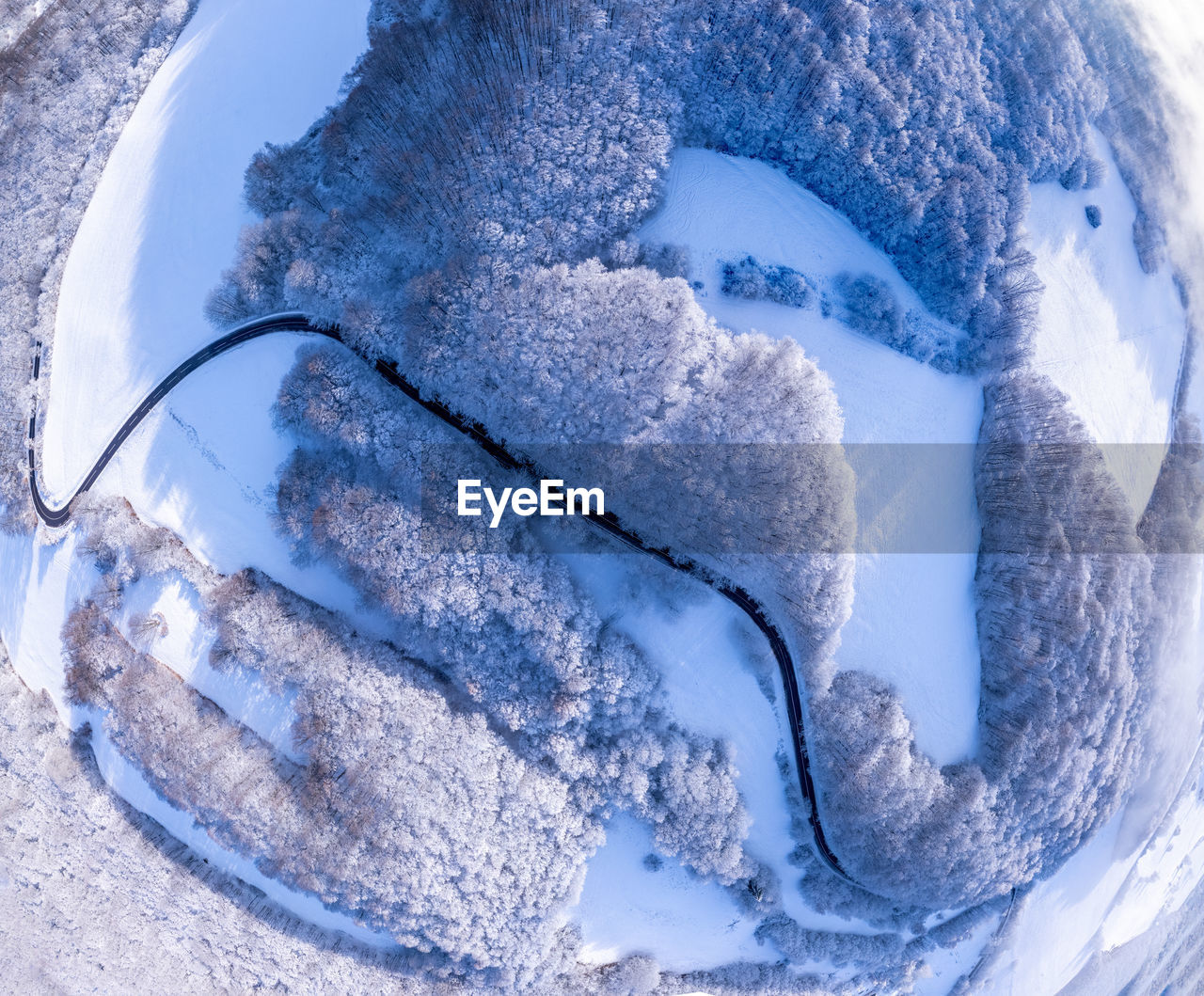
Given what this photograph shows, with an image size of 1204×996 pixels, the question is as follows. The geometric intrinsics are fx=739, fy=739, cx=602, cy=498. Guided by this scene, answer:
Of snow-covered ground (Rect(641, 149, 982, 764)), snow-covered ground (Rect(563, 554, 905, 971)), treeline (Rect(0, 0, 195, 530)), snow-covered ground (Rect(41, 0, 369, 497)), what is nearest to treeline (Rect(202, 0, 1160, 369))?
snow-covered ground (Rect(641, 149, 982, 764))

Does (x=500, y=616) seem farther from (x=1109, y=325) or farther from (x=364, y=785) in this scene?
(x=1109, y=325)

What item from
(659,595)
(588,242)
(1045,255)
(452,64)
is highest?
(452,64)

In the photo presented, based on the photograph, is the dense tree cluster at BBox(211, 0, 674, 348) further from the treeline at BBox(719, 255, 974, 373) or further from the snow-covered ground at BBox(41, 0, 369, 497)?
the treeline at BBox(719, 255, 974, 373)

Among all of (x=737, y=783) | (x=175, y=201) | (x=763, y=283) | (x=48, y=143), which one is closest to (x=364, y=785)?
(x=737, y=783)

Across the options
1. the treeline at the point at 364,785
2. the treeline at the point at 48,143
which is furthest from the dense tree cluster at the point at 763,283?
the treeline at the point at 48,143

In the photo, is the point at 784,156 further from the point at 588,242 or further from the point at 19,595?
the point at 19,595

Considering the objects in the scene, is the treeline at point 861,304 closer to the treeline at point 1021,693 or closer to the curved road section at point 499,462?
the treeline at point 1021,693

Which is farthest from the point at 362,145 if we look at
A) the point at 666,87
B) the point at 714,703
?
the point at 714,703

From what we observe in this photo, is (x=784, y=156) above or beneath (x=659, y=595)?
above
